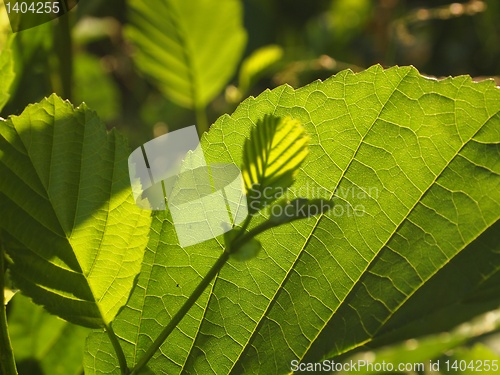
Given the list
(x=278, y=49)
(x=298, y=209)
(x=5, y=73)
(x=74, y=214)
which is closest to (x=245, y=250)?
(x=298, y=209)

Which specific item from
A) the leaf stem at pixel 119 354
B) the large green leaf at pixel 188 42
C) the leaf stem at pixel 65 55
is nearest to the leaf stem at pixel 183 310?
the leaf stem at pixel 119 354

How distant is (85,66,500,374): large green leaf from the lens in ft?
1.76

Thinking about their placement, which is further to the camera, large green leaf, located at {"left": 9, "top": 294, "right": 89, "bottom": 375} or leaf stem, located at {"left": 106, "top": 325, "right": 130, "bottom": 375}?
large green leaf, located at {"left": 9, "top": 294, "right": 89, "bottom": 375}

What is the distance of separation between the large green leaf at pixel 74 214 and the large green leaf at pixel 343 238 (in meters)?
0.02

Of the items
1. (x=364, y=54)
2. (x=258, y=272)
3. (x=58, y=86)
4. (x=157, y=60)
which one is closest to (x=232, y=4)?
(x=157, y=60)

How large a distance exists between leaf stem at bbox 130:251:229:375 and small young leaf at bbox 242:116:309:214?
41 millimetres

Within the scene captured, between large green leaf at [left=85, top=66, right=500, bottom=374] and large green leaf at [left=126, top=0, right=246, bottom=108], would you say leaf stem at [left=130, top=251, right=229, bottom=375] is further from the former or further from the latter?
large green leaf at [left=126, top=0, right=246, bottom=108]

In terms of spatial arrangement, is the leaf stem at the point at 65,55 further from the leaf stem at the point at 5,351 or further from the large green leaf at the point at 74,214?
the leaf stem at the point at 5,351

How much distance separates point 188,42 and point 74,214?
1.95ft

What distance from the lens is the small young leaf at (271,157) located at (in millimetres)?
464

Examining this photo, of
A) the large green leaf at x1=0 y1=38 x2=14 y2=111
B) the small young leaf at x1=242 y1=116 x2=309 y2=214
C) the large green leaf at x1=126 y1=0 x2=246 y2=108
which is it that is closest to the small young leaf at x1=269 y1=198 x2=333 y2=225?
the small young leaf at x1=242 y1=116 x2=309 y2=214

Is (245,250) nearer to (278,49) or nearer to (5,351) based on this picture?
(5,351)

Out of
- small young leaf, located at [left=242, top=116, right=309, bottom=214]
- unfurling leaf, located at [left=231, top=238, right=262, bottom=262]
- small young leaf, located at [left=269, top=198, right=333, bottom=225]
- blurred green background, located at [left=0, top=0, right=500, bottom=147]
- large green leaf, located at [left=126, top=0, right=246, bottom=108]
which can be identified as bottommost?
unfurling leaf, located at [left=231, top=238, right=262, bottom=262]

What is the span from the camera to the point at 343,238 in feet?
1.82
